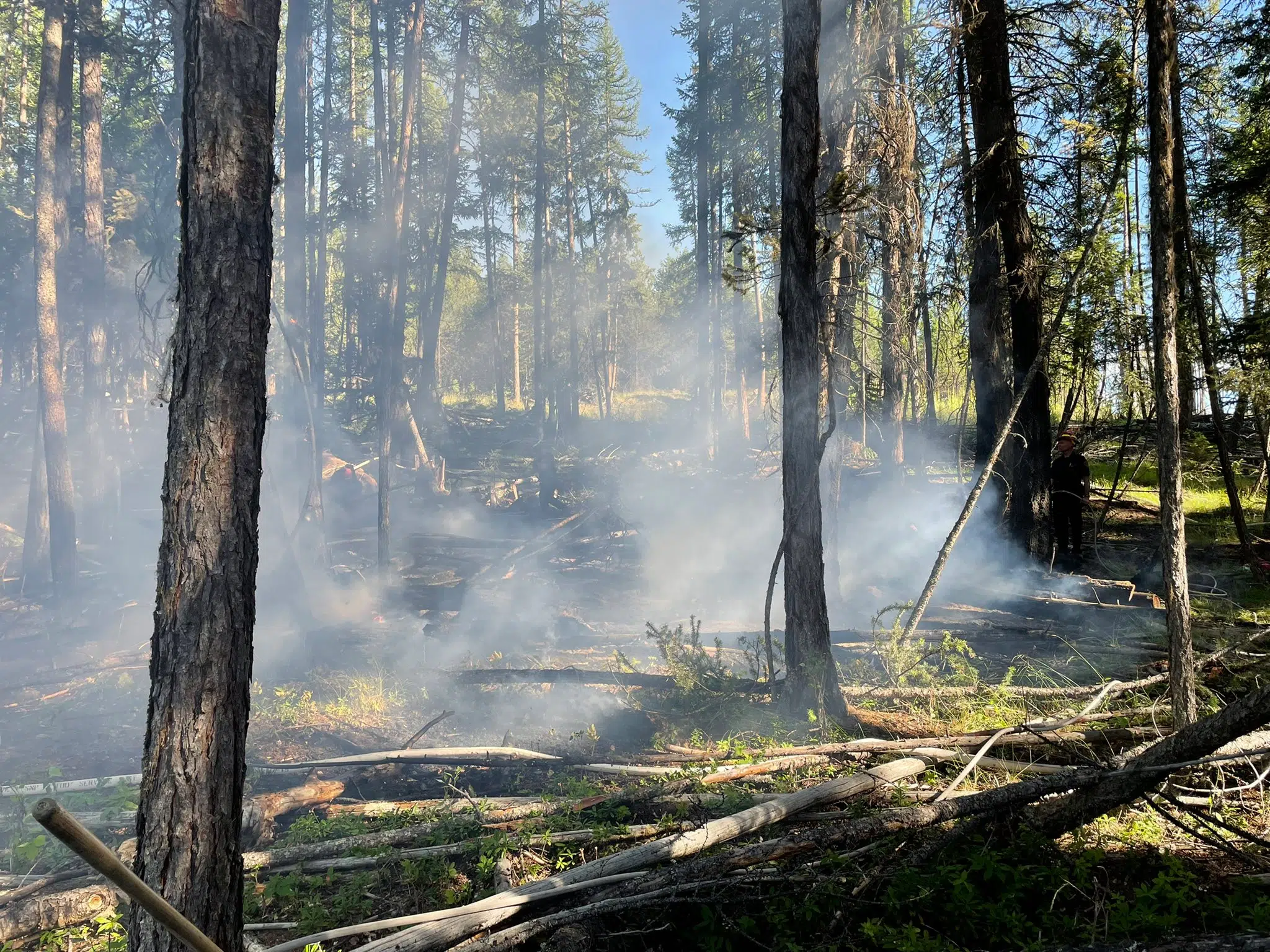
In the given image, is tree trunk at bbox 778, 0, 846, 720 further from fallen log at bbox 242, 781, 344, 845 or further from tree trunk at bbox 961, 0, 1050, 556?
tree trunk at bbox 961, 0, 1050, 556

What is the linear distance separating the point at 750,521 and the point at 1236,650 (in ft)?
47.4

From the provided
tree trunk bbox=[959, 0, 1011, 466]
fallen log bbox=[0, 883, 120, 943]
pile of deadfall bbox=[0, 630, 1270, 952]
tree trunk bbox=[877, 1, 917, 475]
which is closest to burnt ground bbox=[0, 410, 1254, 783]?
pile of deadfall bbox=[0, 630, 1270, 952]

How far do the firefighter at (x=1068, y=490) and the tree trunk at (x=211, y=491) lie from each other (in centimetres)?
1168

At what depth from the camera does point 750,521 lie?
20.1 meters

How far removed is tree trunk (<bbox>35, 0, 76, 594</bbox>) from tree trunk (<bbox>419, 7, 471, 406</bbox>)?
8372 mm

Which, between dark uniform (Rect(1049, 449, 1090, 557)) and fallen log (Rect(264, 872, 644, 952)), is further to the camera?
dark uniform (Rect(1049, 449, 1090, 557))

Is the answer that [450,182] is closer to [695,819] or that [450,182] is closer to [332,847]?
[332,847]

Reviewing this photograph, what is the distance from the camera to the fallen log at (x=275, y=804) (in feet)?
15.5

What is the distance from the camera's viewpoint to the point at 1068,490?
454 inches

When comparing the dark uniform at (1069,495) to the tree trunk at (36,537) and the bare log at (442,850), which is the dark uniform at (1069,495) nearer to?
the bare log at (442,850)

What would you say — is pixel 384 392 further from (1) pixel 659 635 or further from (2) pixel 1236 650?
(2) pixel 1236 650

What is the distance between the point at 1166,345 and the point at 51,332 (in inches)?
752

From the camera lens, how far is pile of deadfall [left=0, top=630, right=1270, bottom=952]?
3279 millimetres

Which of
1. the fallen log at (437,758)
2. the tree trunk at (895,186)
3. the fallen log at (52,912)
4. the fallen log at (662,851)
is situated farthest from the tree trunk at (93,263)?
the fallen log at (662,851)
